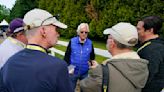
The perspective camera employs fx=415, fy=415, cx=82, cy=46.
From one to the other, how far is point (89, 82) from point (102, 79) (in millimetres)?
130

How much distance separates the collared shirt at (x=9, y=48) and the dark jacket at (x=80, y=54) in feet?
8.49

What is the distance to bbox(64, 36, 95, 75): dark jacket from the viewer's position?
7.61 meters

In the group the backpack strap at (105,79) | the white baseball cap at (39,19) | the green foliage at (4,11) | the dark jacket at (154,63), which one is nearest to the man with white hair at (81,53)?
the dark jacket at (154,63)

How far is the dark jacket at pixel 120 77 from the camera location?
11.9 ft

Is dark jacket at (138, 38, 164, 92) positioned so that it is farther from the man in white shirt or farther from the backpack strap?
the man in white shirt

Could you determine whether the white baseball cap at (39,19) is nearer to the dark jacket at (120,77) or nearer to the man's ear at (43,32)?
the man's ear at (43,32)

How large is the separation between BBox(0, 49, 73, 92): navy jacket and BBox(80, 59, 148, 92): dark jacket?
2.07 ft

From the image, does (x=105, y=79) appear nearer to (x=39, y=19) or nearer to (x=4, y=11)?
(x=39, y=19)

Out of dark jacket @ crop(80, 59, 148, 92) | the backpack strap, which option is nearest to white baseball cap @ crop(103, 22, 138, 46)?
dark jacket @ crop(80, 59, 148, 92)

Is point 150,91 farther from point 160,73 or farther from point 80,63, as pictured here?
point 80,63

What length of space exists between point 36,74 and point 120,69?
1.03 metres

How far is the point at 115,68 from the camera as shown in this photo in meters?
3.70

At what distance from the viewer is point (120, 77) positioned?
371 centimetres

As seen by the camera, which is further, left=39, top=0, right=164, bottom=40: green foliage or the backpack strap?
left=39, top=0, right=164, bottom=40: green foliage
